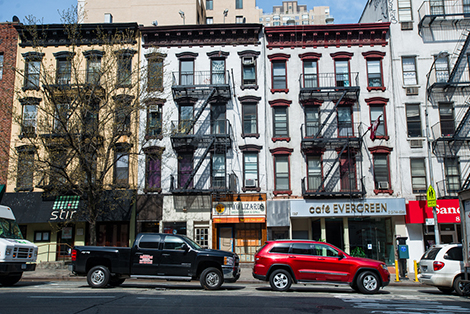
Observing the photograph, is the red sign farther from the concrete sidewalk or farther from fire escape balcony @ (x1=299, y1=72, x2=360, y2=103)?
fire escape balcony @ (x1=299, y1=72, x2=360, y2=103)

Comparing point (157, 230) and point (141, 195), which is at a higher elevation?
point (141, 195)

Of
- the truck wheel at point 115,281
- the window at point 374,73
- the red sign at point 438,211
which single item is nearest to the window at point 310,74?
the window at point 374,73

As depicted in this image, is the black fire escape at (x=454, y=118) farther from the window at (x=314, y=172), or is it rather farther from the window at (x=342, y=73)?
the window at (x=314, y=172)

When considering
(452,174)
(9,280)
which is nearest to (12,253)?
(9,280)

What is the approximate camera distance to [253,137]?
946 inches

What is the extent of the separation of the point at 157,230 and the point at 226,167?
18.7 feet

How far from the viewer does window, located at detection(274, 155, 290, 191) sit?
2362cm

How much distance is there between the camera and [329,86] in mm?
24328

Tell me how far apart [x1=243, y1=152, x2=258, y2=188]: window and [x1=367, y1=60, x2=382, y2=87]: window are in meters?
8.65

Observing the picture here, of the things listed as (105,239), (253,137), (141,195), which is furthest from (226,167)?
(105,239)

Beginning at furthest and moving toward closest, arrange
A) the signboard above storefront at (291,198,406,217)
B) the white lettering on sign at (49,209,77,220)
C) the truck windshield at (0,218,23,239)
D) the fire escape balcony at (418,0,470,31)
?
the fire escape balcony at (418,0,470,31) → the signboard above storefront at (291,198,406,217) → the white lettering on sign at (49,209,77,220) → the truck windshield at (0,218,23,239)

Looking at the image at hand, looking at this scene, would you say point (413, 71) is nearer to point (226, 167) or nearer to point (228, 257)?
point (226, 167)

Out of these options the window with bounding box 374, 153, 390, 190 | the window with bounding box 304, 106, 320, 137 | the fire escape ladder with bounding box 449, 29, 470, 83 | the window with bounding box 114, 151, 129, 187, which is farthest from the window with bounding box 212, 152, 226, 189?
the fire escape ladder with bounding box 449, 29, 470, 83

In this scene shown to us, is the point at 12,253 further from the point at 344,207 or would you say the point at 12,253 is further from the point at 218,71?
the point at 344,207
